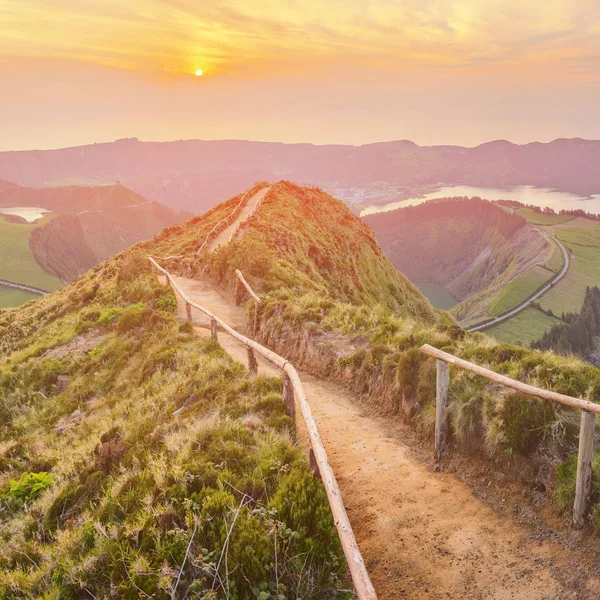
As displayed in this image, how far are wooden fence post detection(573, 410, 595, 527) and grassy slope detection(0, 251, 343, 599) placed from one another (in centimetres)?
339

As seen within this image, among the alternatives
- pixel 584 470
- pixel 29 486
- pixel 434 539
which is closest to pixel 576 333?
pixel 584 470

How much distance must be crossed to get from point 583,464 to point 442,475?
251 cm

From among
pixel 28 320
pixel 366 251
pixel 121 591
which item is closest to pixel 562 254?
pixel 366 251

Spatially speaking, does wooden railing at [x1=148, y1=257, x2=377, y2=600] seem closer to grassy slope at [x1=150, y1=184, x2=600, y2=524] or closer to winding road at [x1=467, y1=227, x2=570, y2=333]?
grassy slope at [x1=150, y1=184, x2=600, y2=524]

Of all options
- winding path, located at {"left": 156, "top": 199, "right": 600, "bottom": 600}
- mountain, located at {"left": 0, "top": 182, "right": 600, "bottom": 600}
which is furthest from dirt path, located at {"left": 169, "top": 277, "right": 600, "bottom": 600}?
mountain, located at {"left": 0, "top": 182, "right": 600, "bottom": 600}

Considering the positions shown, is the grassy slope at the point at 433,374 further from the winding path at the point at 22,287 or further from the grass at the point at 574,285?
the winding path at the point at 22,287

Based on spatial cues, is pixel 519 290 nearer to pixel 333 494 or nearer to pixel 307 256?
pixel 307 256

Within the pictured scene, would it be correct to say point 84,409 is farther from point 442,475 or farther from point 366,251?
point 366,251

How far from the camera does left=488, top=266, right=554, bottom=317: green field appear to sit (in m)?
151

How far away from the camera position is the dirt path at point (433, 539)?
18.8ft

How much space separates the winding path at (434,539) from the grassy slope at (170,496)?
1.30 meters

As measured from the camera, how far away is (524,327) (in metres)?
140

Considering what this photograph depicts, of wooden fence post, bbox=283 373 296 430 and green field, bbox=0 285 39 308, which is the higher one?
wooden fence post, bbox=283 373 296 430

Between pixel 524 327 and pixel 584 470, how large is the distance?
14891 centimetres
